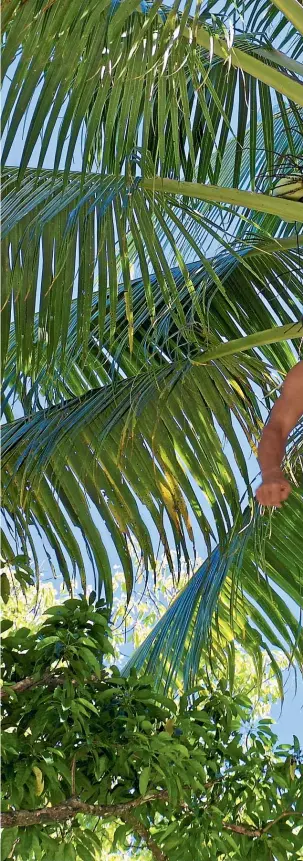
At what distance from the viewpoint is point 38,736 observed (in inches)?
98.2

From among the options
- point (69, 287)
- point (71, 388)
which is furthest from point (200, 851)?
point (71, 388)

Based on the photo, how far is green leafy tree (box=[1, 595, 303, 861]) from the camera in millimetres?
2457

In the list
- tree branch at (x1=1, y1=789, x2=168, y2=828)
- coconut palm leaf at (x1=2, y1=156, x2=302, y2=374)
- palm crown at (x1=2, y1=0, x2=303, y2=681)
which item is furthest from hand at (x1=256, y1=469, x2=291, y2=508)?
tree branch at (x1=1, y1=789, x2=168, y2=828)

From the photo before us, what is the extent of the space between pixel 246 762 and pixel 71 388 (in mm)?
1498

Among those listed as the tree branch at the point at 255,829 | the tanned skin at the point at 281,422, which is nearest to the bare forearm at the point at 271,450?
the tanned skin at the point at 281,422

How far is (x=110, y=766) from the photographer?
8.36 ft

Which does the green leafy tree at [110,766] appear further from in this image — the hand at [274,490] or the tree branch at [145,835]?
the hand at [274,490]

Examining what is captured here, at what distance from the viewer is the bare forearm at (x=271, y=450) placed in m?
1.72

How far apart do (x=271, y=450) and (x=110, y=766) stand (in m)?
1.15

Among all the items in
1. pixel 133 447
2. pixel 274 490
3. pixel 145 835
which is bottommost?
pixel 145 835

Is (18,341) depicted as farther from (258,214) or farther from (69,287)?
(258,214)

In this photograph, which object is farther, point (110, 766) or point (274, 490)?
point (110, 766)

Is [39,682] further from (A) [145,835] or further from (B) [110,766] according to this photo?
(A) [145,835]

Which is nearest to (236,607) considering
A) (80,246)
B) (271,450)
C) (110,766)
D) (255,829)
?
(255,829)
